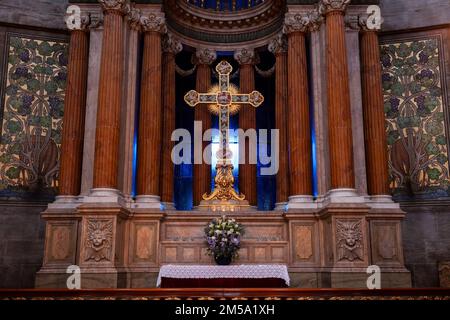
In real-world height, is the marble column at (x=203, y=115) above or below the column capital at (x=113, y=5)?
below

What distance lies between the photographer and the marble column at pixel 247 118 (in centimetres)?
1255

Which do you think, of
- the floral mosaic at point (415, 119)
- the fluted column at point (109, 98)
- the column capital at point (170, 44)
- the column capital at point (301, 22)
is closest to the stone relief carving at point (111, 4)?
the fluted column at point (109, 98)

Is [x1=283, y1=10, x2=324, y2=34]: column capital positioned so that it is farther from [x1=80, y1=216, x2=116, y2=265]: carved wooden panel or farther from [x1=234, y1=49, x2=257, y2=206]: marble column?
[x1=80, y1=216, x2=116, y2=265]: carved wooden panel

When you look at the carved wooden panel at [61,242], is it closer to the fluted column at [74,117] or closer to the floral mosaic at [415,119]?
the fluted column at [74,117]

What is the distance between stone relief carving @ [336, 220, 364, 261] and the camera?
9.41 m

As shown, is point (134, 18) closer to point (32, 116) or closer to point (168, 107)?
point (168, 107)

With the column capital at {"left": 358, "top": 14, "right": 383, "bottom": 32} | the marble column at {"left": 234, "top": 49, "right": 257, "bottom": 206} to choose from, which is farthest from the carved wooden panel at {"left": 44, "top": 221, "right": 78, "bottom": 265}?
the column capital at {"left": 358, "top": 14, "right": 383, "bottom": 32}

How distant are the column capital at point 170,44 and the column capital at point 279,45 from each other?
244 cm

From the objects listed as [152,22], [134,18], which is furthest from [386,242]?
[134,18]

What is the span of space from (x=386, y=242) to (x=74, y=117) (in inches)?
292

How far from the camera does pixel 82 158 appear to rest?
10820 millimetres

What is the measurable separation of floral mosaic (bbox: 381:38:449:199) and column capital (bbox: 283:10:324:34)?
2394 mm

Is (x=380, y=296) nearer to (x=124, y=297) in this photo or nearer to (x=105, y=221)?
(x=124, y=297)
